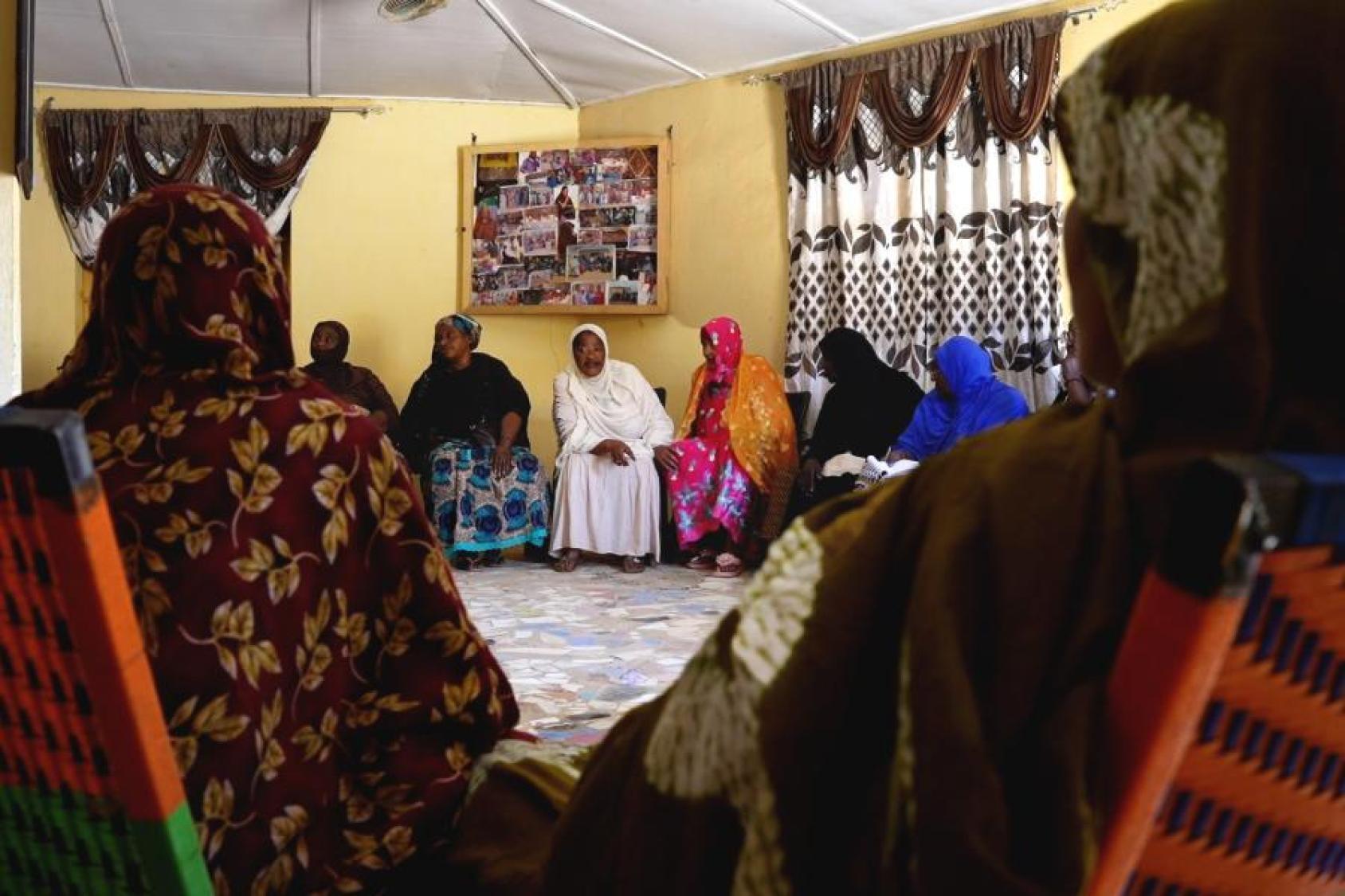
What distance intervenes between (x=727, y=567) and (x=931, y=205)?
1.96m

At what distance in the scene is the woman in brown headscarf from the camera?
1.57 feet

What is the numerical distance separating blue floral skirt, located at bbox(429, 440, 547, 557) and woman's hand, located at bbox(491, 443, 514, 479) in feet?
0.07

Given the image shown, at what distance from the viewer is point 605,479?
546 cm

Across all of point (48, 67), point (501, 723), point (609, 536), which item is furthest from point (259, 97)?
point (501, 723)

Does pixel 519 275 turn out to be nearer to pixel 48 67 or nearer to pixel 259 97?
pixel 259 97

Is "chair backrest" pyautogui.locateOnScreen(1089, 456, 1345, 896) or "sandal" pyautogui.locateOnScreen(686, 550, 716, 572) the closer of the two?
"chair backrest" pyautogui.locateOnScreen(1089, 456, 1345, 896)

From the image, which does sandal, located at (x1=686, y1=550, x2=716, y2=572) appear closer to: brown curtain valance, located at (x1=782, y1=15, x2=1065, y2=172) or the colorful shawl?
the colorful shawl

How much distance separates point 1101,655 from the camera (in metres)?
0.48

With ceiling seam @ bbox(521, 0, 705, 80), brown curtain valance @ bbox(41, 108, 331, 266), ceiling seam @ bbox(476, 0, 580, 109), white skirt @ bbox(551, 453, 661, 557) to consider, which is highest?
ceiling seam @ bbox(476, 0, 580, 109)

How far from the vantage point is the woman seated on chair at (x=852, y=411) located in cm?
511

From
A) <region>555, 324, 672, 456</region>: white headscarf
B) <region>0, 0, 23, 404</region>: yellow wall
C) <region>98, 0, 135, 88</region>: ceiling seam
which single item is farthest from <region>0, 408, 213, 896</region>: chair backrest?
<region>98, 0, 135, 88</region>: ceiling seam

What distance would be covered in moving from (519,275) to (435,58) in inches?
50.5

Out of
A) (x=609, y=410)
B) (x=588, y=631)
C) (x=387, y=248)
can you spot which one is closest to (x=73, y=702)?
(x=588, y=631)

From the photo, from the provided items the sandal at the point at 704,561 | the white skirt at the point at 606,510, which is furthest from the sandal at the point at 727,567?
the white skirt at the point at 606,510
